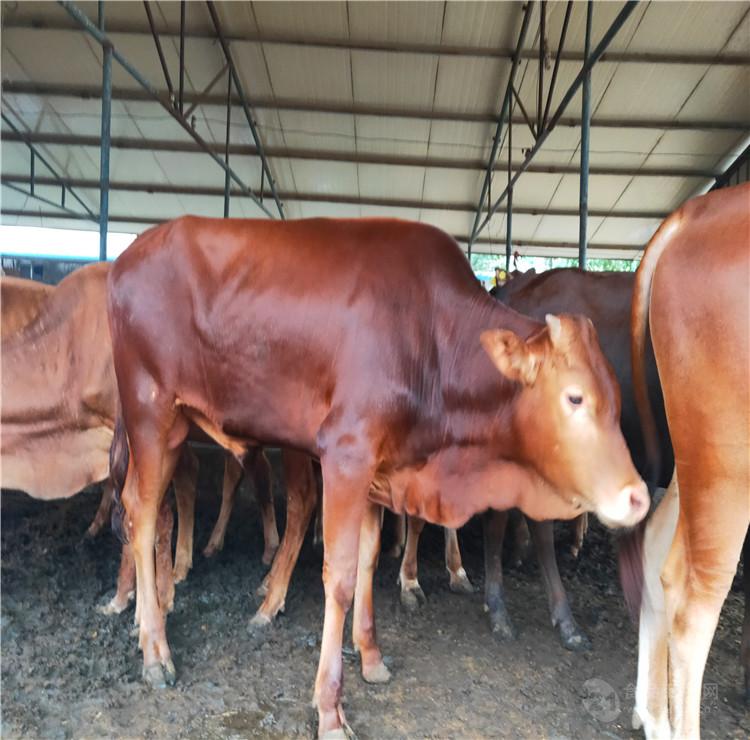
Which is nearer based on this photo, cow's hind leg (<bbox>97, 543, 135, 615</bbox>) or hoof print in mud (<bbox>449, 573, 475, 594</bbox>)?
cow's hind leg (<bbox>97, 543, 135, 615</bbox>)

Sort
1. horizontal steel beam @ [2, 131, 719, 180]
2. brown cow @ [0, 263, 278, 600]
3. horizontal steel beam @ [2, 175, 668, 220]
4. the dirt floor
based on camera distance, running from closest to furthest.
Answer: the dirt floor, brown cow @ [0, 263, 278, 600], horizontal steel beam @ [2, 131, 719, 180], horizontal steel beam @ [2, 175, 668, 220]

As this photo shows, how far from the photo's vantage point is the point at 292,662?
3.08 m

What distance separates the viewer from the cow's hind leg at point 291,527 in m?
3.54

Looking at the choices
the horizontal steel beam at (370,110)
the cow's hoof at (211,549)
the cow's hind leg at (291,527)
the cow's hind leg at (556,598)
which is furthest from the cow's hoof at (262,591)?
the horizontal steel beam at (370,110)

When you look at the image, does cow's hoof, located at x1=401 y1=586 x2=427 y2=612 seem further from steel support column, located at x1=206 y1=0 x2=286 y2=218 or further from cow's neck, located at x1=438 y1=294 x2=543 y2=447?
steel support column, located at x1=206 y1=0 x2=286 y2=218

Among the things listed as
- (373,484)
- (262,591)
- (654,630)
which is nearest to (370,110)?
(262,591)

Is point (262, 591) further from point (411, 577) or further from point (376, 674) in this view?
point (376, 674)

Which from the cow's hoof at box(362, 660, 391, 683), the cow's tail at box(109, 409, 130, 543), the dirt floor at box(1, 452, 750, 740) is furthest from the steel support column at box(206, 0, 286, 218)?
the cow's hoof at box(362, 660, 391, 683)

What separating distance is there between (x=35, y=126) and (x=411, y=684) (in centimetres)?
1028

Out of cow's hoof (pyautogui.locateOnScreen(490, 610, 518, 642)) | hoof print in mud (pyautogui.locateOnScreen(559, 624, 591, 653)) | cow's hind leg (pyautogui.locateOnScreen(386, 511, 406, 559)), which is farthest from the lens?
cow's hind leg (pyautogui.locateOnScreen(386, 511, 406, 559))

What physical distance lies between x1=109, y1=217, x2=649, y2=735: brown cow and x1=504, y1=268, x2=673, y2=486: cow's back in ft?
2.80

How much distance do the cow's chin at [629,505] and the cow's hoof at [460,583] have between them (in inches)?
69.4

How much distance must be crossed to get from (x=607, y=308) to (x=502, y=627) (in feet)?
5.93

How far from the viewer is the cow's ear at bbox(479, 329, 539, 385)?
2570 mm
